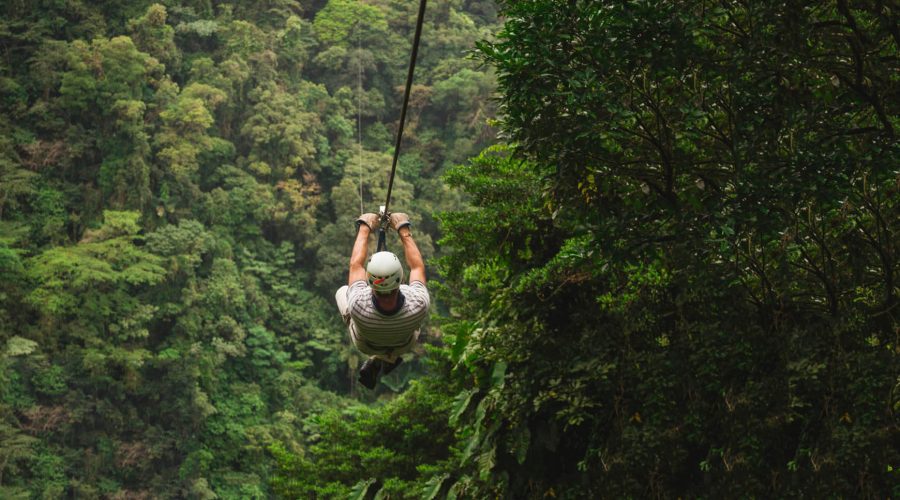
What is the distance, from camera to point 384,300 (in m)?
4.16

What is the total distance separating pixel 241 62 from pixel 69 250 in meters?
7.89

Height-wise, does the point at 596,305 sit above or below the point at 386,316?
below

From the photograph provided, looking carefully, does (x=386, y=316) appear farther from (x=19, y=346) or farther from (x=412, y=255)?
(x=19, y=346)

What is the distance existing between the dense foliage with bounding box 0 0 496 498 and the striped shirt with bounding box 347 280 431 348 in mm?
16647

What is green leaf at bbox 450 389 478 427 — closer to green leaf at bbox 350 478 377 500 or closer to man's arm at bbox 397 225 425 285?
man's arm at bbox 397 225 425 285

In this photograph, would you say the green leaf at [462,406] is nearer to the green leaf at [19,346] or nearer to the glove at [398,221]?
the glove at [398,221]

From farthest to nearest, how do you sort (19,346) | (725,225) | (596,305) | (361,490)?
(19,346)
(361,490)
(596,305)
(725,225)

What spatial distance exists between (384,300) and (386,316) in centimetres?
11

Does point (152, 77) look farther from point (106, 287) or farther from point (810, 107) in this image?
point (810, 107)

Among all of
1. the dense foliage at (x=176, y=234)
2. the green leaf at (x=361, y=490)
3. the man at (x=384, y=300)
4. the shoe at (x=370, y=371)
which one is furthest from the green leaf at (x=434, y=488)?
the dense foliage at (x=176, y=234)

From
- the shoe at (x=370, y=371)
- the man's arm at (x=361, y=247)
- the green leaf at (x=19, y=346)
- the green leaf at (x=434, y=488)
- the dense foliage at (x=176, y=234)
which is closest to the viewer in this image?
the man's arm at (x=361, y=247)

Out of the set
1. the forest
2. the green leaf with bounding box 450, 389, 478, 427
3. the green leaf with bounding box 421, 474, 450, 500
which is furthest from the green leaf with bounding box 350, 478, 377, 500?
the green leaf with bounding box 450, 389, 478, 427

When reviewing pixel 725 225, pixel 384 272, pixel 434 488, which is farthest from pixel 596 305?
pixel 434 488

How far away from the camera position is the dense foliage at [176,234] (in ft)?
68.7
